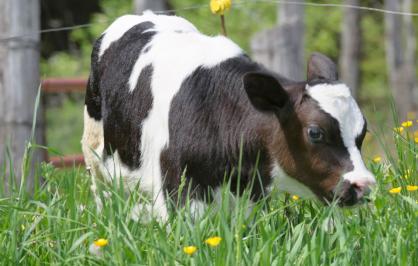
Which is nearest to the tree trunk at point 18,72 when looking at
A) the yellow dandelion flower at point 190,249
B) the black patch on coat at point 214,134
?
the black patch on coat at point 214,134

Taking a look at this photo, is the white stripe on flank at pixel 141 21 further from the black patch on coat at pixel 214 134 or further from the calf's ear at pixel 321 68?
the calf's ear at pixel 321 68

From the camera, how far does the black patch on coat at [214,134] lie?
5.21 metres

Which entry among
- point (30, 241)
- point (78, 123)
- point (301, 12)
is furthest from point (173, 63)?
point (78, 123)

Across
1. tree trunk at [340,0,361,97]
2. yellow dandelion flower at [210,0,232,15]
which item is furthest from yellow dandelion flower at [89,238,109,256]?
tree trunk at [340,0,361,97]

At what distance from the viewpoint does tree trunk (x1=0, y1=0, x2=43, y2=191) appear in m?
7.23

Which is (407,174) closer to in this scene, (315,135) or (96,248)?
(315,135)

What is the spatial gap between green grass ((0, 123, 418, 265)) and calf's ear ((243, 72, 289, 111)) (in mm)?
557

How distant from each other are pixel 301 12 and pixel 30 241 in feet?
20.9

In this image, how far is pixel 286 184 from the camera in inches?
202

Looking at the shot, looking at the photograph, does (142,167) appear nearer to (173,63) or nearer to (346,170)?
(173,63)

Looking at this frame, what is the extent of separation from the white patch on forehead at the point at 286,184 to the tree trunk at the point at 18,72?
8.42 feet

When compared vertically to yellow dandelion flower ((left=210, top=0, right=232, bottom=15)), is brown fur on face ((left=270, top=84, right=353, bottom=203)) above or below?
below

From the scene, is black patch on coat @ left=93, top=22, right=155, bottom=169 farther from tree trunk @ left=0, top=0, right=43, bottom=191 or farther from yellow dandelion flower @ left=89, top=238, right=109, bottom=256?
yellow dandelion flower @ left=89, top=238, right=109, bottom=256

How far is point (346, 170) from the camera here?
4766 millimetres
